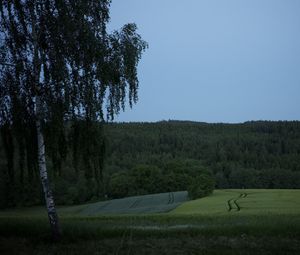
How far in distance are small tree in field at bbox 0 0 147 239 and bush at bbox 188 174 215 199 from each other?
68586 mm

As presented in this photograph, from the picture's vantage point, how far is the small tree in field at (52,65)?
18.5 m

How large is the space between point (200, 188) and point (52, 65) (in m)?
71.9

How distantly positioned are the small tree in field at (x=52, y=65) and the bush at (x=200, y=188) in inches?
2700

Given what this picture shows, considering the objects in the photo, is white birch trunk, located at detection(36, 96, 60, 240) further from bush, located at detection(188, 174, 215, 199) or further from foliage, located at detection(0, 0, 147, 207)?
bush, located at detection(188, 174, 215, 199)

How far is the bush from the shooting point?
283ft

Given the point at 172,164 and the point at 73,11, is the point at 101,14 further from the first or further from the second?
the point at 172,164

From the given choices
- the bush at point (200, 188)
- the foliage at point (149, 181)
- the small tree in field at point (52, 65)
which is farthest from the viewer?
the foliage at point (149, 181)

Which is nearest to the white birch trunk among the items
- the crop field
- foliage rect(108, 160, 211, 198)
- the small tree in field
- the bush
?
the small tree in field

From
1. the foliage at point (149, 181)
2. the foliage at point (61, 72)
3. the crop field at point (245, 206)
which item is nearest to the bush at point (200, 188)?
the crop field at point (245, 206)

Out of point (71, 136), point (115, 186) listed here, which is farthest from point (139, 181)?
point (71, 136)

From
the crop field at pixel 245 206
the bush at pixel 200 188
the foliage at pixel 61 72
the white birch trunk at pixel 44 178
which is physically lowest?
the crop field at pixel 245 206

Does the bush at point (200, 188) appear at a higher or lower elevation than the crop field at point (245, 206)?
higher

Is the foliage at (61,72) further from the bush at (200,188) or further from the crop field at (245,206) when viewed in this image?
the bush at (200,188)

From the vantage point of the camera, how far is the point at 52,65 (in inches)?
728
